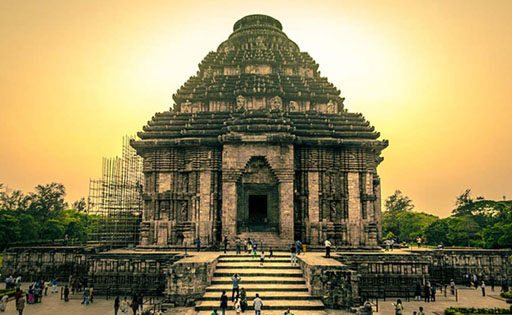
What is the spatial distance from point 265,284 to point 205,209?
8.92 m

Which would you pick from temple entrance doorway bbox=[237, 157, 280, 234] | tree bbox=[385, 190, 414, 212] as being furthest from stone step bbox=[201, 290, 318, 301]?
tree bbox=[385, 190, 414, 212]

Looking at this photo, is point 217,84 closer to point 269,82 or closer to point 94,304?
point 269,82

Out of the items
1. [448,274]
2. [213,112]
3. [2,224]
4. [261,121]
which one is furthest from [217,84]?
[2,224]

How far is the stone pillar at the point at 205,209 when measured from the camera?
23.6 metres

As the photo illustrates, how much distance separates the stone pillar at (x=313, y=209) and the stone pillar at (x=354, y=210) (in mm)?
2206

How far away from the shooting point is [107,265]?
19.4 m

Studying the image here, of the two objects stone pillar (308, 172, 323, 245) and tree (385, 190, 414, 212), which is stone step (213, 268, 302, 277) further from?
tree (385, 190, 414, 212)

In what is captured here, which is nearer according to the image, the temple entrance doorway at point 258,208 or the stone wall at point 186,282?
the stone wall at point 186,282

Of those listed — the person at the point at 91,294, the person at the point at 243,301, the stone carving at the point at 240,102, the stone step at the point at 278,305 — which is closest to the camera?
the person at the point at 243,301

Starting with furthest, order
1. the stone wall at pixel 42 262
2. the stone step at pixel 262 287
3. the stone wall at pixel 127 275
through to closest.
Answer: the stone wall at pixel 42 262
the stone wall at pixel 127 275
the stone step at pixel 262 287

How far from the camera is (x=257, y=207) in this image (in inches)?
1005

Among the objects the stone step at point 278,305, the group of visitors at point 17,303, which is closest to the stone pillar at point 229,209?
the stone step at point 278,305

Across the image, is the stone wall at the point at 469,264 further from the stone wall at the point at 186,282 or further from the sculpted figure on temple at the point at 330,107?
the stone wall at the point at 186,282

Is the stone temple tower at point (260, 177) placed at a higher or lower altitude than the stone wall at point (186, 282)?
higher
